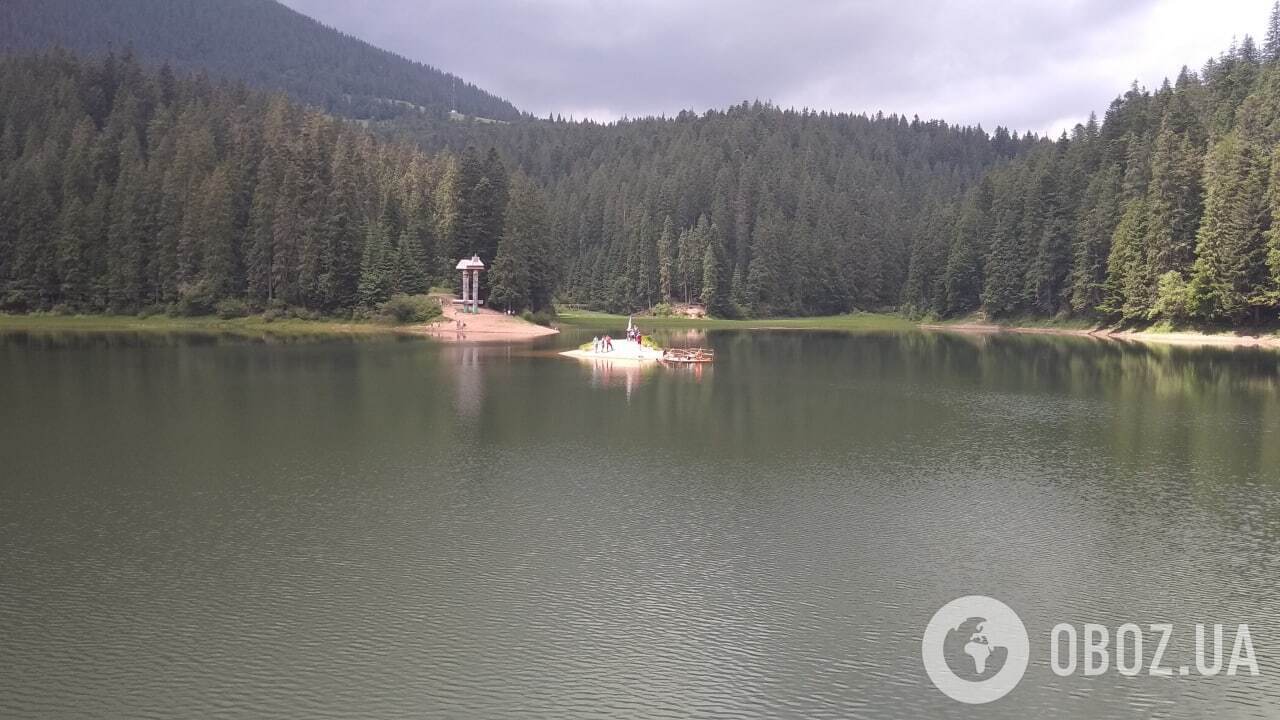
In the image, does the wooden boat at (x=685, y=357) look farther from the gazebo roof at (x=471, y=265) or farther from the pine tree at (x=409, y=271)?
the pine tree at (x=409, y=271)

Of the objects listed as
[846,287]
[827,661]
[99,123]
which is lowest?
[827,661]

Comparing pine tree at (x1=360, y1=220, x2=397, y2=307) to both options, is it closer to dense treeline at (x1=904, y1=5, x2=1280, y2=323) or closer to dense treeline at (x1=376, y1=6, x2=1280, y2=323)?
dense treeline at (x1=376, y1=6, x2=1280, y2=323)

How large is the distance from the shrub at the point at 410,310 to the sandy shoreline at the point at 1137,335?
6955 cm

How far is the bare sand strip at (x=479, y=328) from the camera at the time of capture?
100 meters

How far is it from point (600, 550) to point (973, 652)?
26.5 ft

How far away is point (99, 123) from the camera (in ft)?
516

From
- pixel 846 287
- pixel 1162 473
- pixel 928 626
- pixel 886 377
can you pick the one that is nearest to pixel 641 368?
pixel 886 377

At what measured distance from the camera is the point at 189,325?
107500 millimetres

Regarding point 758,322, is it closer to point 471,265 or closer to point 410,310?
point 471,265

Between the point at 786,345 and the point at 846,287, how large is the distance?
71.4 metres

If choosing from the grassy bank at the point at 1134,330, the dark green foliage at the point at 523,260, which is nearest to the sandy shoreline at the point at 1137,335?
the grassy bank at the point at 1134,330

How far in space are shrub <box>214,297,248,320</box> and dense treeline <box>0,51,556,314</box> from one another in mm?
307

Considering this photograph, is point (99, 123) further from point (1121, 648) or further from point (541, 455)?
point (1121, 648)

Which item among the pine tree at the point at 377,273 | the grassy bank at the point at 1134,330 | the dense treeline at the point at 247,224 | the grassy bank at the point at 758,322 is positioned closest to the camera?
the grassy bank at the point at 1134,330
